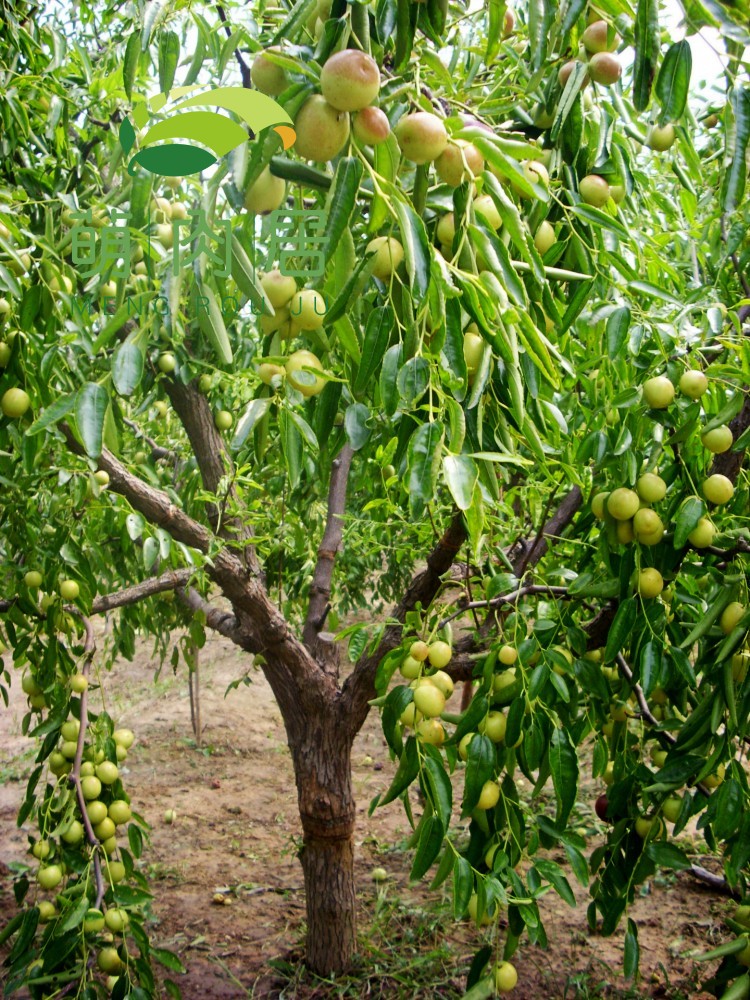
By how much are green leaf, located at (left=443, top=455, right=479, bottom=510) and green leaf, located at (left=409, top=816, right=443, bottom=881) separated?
0.82 meters

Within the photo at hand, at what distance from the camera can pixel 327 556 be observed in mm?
3018

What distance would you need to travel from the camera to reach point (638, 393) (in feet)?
4.70

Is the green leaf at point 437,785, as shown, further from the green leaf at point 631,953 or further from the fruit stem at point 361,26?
the fruit stem at point 361,26

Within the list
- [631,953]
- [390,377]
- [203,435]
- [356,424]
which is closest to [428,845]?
[631,953]

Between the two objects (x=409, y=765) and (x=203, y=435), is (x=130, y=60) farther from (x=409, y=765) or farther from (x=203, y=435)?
(x=203, y=435)

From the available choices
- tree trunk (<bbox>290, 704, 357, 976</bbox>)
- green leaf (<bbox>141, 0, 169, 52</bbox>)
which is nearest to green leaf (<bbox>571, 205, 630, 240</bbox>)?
green leaf (<bbox>141, 0, 169, 52</bbox>)

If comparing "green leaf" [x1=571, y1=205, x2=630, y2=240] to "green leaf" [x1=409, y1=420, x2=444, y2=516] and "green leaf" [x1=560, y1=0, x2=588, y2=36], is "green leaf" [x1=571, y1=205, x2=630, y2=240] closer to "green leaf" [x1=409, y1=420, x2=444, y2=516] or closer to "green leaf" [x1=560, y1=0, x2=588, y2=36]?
"green leaf" [x1=560, y1=0, x2=588, y2=36]

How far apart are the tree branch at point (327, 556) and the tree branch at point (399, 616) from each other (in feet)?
1.32

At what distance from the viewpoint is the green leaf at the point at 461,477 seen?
779 millimetres

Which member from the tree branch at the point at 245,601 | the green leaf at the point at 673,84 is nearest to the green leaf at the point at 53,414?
the green leaf at the point at 673,84

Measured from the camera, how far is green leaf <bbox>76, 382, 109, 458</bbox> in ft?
3.13

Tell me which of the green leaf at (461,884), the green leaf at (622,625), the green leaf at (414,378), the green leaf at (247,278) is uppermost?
the green leaf at (247,278)

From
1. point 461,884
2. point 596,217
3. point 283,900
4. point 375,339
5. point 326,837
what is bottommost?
point 283,900

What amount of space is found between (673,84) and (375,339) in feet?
1.55
